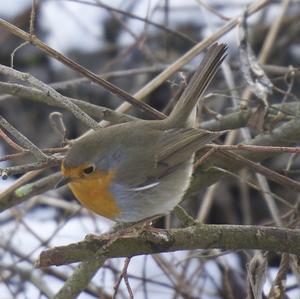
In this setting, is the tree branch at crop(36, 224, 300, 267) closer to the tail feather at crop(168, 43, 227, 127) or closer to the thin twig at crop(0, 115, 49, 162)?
the thin twig at crop(0, 115, 49, 162)

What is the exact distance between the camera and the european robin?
2.94m

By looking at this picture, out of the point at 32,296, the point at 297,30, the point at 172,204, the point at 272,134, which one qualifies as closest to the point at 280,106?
the point at 272,134

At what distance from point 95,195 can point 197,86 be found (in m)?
0.71

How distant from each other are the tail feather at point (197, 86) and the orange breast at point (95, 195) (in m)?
0.48

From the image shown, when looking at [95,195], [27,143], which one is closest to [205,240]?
[95,195]

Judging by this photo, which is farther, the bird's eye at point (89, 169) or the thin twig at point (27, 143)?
the bird's eye at point (89, 169)

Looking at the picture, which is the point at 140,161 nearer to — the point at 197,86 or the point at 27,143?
the point at 197,86

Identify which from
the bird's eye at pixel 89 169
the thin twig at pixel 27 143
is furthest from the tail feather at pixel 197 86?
the thin twig at pixel 27 143

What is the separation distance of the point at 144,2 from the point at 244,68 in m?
2.51

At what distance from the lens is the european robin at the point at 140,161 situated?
294 centimetres

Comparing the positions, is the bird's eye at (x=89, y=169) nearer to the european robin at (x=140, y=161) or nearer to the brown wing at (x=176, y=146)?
the european robin at (x=140, y=161)

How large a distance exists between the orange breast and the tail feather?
0.48 metres

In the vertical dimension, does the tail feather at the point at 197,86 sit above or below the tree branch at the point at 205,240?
above

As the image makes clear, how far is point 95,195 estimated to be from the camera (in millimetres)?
2943
